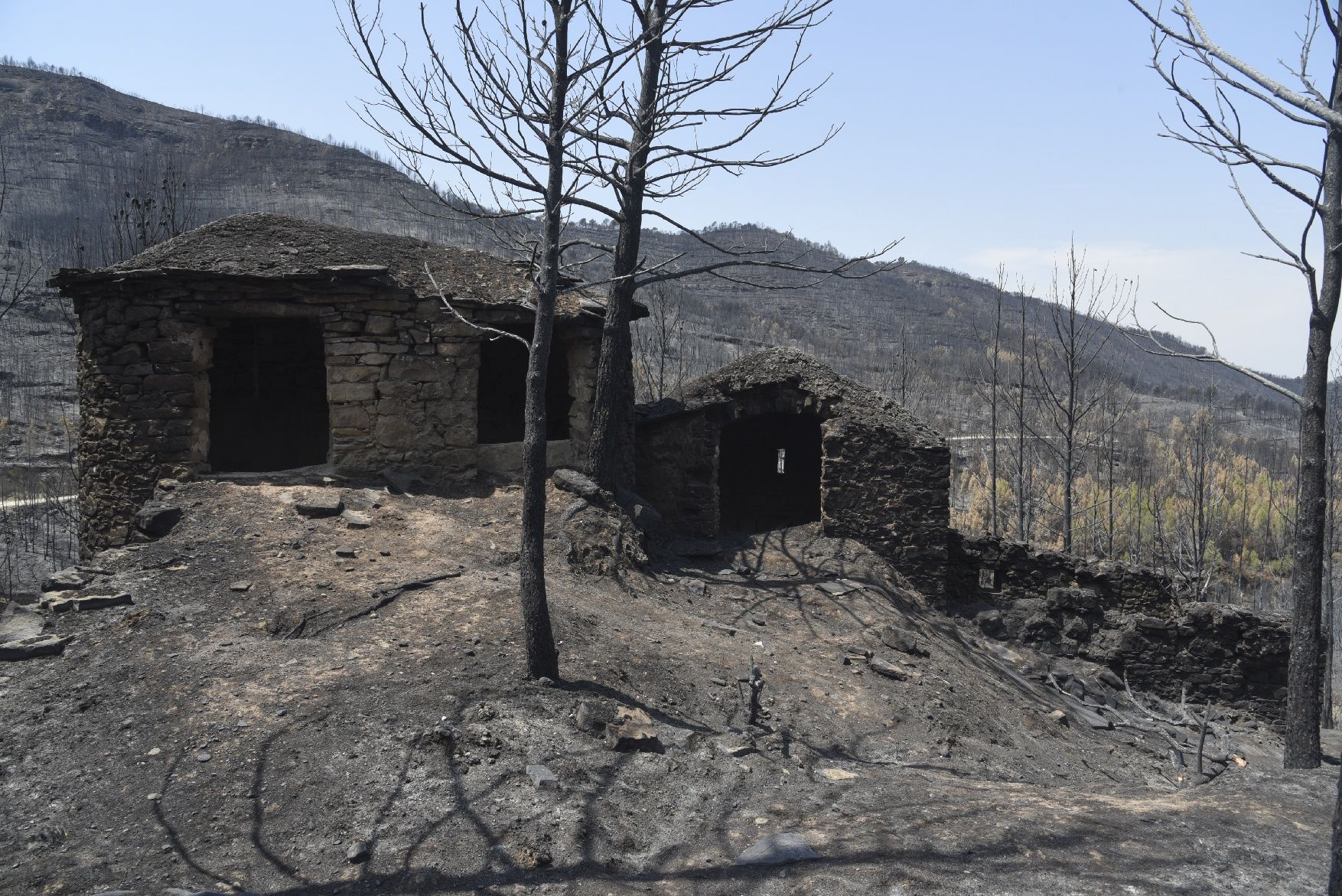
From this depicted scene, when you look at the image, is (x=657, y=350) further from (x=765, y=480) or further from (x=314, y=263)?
(x=314, y=263)

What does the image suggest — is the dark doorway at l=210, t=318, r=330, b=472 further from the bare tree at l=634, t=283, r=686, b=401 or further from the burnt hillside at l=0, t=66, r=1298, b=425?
the burnt hillside at l=0, t=66, r=1298, b=425

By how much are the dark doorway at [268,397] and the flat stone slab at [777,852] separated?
9.52 m

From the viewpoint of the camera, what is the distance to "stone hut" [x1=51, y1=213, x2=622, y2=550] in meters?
9.09

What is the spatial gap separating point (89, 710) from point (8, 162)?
2026 inches

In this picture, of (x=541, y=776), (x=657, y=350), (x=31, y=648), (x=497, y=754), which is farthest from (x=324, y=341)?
(x=657, y=350)

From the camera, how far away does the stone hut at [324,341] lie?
909cm

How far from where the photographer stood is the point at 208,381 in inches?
372

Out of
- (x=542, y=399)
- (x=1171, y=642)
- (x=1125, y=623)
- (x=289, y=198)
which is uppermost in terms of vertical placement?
(x=289, y=198)

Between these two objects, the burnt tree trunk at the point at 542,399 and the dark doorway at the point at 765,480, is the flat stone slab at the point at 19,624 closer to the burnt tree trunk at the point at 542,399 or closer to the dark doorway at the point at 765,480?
the burnt tree trunk at the point at 542,399

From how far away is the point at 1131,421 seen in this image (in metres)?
45.5

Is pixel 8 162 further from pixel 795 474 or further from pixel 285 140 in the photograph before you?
pixel 795 474

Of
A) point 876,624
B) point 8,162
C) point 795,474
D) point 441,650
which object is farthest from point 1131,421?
point 8,162

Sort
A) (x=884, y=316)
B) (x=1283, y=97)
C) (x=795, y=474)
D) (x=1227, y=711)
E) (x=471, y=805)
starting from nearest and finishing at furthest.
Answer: (x=1283, y=97), (x=471, y=805), (x=1227, y=711), (x=795, y=474), (x=884, y=316)

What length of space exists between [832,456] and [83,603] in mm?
8410
